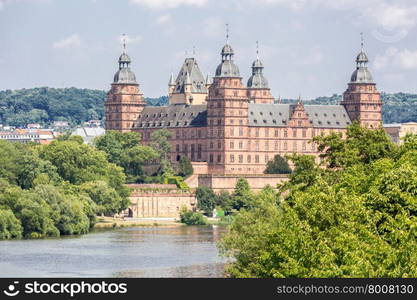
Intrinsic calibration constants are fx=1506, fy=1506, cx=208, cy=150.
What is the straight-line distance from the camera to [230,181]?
167125mm

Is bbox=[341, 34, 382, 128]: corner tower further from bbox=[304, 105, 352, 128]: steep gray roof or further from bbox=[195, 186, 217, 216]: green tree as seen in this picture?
bbox=[195, 186, 217, 216]: green tree

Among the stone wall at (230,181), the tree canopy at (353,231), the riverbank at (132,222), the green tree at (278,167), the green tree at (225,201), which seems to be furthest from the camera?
the green tree at (278,167)

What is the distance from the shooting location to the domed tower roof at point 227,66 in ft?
567

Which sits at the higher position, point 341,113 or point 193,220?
point 341,113

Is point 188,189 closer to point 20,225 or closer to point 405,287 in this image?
point 20,225

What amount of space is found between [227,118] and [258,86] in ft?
73.5

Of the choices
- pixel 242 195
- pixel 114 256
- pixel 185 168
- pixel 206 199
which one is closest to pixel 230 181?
pixel 185 168

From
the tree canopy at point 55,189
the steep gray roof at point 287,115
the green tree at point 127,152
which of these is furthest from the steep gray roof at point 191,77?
the tree canopy at point 55,189

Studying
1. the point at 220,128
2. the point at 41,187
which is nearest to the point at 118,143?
the point at 220,128

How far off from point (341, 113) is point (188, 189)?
32.6 meters

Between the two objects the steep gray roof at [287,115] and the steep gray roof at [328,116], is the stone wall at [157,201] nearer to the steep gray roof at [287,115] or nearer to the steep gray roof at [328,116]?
the steep gray roof at [287,115]

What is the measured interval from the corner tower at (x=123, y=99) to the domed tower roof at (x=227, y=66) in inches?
656

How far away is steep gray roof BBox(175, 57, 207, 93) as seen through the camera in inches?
7633

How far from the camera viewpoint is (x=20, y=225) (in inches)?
4208
